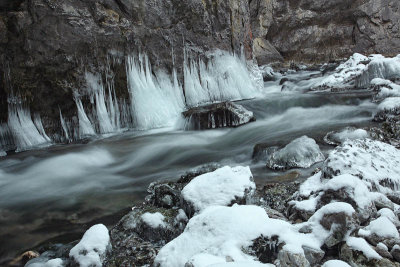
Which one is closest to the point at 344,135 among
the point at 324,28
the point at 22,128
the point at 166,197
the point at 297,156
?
the point at 297,156

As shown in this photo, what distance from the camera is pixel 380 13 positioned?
25.0 metres

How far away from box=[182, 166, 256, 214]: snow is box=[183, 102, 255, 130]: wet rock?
14.3 feet

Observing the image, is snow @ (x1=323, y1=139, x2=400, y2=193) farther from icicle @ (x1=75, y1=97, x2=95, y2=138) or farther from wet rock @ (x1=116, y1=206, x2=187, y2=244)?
icicle @ (x1=75, y1=97, x2=95, y2=138)

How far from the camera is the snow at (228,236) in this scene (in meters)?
2.45

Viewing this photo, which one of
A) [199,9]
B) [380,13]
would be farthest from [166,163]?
[380,13]

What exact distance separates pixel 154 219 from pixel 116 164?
10.4 ft

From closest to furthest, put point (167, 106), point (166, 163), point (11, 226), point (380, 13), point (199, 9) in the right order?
1. point (11, 226)
2. point (166, 163)
3. point (167, 106)
4. point (199, 9)
5. point (380, 13)

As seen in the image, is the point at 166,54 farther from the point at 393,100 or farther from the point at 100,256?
the point at 100,256

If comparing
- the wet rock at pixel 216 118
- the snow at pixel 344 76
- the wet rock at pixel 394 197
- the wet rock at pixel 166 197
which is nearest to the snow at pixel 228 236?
the wet rock at pixel 166 197

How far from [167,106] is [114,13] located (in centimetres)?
261

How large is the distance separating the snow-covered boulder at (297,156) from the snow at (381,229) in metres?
2.35

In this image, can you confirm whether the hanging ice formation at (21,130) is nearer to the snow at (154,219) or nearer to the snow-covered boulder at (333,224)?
the snow at (154,219)

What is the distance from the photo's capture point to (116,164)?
21.1 feet

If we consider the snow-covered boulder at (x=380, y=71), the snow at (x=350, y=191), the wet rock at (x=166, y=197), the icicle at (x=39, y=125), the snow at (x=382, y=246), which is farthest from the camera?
the snow-covered boulder at (x=380, y=71)
